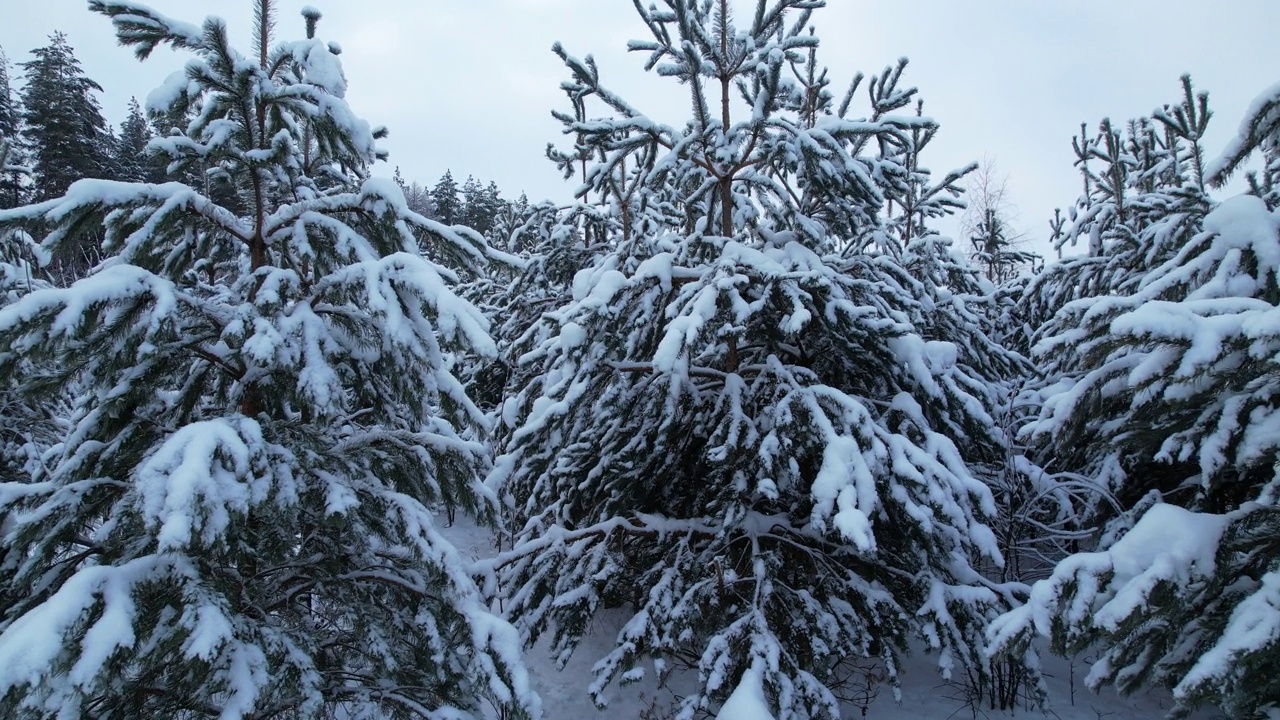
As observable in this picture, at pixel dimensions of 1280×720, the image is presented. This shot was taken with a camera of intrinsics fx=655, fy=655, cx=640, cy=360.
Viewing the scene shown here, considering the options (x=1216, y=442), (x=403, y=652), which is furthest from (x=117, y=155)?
(x=1216, y=442)

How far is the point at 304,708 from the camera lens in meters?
2.62

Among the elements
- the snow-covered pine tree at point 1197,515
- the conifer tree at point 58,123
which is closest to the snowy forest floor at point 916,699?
the snow-covered pine tree at point 1197,515

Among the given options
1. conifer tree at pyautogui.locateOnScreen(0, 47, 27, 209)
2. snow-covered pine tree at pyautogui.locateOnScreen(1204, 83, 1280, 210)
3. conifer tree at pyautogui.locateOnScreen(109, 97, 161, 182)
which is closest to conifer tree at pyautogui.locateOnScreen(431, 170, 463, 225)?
conifer tree at pyautogui.locateOnScreen(109, 97, 161, 182)

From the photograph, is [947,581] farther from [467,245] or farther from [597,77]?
[597,77]

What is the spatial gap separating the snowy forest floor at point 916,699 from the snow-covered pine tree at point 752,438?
0.40 metres

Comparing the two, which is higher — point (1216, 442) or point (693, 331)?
point (693, 331)

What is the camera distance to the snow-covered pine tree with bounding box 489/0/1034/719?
4020mm

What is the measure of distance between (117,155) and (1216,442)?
142 feet

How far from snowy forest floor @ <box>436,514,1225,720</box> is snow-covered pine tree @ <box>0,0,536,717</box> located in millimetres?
1465

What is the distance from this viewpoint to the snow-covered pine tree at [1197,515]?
8.47ft

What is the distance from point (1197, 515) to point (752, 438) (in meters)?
2.22

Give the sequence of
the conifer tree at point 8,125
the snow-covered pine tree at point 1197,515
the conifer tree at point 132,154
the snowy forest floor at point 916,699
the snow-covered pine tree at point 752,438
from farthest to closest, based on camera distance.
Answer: the conifer tree at point 132,154 → the conifer tree at point 8,125 → the snowy forest floor at point 916,699 → the snow-covered pine tree at point 752,438 → the snow-covered pine tree at point 1197,515

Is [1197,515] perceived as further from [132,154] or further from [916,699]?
[132,154]

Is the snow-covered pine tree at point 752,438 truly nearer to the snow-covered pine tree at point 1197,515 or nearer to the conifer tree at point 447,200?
the snow-covered pine tree at point 1197,515
